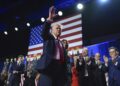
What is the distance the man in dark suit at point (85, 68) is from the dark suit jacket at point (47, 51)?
2.64 metres

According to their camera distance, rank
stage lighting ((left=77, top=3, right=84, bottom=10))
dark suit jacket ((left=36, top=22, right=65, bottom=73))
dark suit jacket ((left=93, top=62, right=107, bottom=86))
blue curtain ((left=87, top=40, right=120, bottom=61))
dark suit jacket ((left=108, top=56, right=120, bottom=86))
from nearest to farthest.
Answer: dark suit jacket ((left=36, top=22, right=65, bottom=73))
dark suit jacket ((left=108, top=56, right=120, bottom=86))
dark suit jacket ((left=93, top=62, right=107, bottom=86))
blue curtain ((left=87, top=40, right=120, bottom=61))
stage lighting ((left=77, top=3, right=84, bottom=10))

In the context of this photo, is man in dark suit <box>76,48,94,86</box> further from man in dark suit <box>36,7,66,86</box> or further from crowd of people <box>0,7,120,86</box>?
man in dark suit <box>36,7,66,86</box>

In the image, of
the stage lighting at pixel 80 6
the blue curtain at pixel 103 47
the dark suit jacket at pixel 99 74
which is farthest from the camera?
the stage lighting at pixel 80 6

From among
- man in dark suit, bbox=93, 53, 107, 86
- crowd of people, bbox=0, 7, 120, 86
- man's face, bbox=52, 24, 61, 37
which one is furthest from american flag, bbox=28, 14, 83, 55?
man's face, bbox=52, 24, 61, 37

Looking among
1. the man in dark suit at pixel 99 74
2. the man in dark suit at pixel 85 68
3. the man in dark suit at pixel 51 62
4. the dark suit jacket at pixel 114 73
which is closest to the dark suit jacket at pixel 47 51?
the man in dark suit at pixel 51 62

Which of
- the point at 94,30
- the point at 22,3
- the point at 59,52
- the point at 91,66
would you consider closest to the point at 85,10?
the point at 94,30

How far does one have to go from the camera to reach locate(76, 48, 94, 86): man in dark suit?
4.95 meters

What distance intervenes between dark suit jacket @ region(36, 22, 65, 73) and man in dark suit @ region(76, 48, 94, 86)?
264 cm

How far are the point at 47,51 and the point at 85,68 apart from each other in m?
2.80

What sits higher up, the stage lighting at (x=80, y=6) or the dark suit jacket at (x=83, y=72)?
the stage lighting at (x=80, y=6)

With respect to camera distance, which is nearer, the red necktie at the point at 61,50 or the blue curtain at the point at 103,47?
the red necktie at the point at 61,50

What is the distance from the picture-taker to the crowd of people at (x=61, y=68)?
→ 2264mm

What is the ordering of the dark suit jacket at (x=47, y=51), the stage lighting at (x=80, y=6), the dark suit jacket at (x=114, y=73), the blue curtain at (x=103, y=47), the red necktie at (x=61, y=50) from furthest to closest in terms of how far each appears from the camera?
the stage lighting at (x=80, y=6)
the blue curtain at (x=103, y=47)
the dark suit jacket at (x=114, y=73)
the red necktie at (x=61, y=50)
the dark suit jacket at (x=47, y=51)

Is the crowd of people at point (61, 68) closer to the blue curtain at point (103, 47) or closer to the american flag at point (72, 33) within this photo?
the american flag at point (72, 33)
